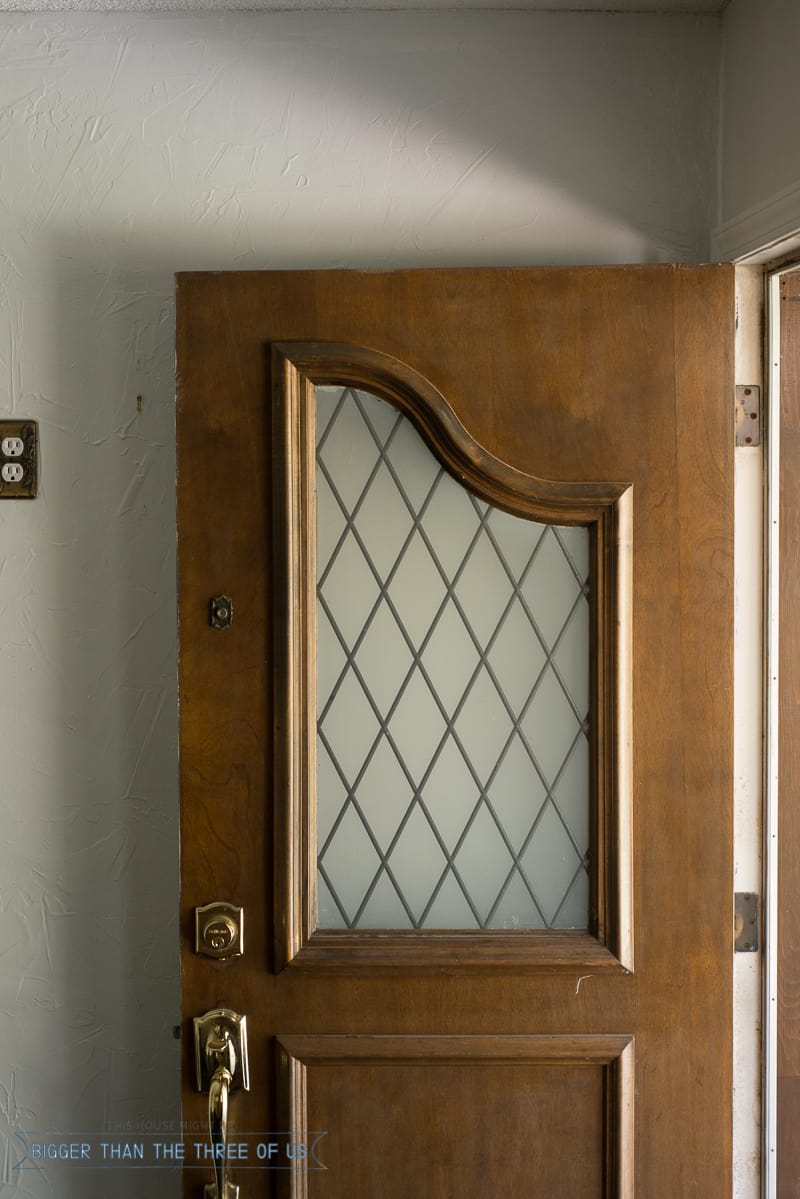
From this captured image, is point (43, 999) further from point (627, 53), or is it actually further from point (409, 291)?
point (627, 53)

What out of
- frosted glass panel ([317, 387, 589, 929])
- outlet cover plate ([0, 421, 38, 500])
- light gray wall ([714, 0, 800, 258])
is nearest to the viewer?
light gray wall ([714, 0, 800, 258])

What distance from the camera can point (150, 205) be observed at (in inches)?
55.4

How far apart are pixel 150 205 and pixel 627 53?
82cm

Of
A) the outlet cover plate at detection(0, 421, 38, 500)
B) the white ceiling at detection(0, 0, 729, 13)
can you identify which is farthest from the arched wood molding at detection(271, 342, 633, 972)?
the white ceiling at detection(0, 0, 729, 13)

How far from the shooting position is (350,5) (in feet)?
4.55

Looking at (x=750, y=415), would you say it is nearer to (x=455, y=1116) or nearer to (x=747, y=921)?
(x=747, y=921)

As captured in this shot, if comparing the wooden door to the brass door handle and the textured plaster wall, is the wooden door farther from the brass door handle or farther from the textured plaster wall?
the textured plaster wall

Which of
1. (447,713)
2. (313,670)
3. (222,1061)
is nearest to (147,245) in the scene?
(313,670)

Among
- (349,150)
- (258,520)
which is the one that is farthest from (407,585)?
(349,150)

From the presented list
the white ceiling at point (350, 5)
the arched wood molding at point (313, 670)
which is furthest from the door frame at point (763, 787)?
the white ceiling at point (350, 5)

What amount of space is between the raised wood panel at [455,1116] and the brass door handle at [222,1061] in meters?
0.06

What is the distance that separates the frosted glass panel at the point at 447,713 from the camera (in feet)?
4.33

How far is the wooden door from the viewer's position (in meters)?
1.27

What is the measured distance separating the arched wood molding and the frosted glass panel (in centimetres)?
3
